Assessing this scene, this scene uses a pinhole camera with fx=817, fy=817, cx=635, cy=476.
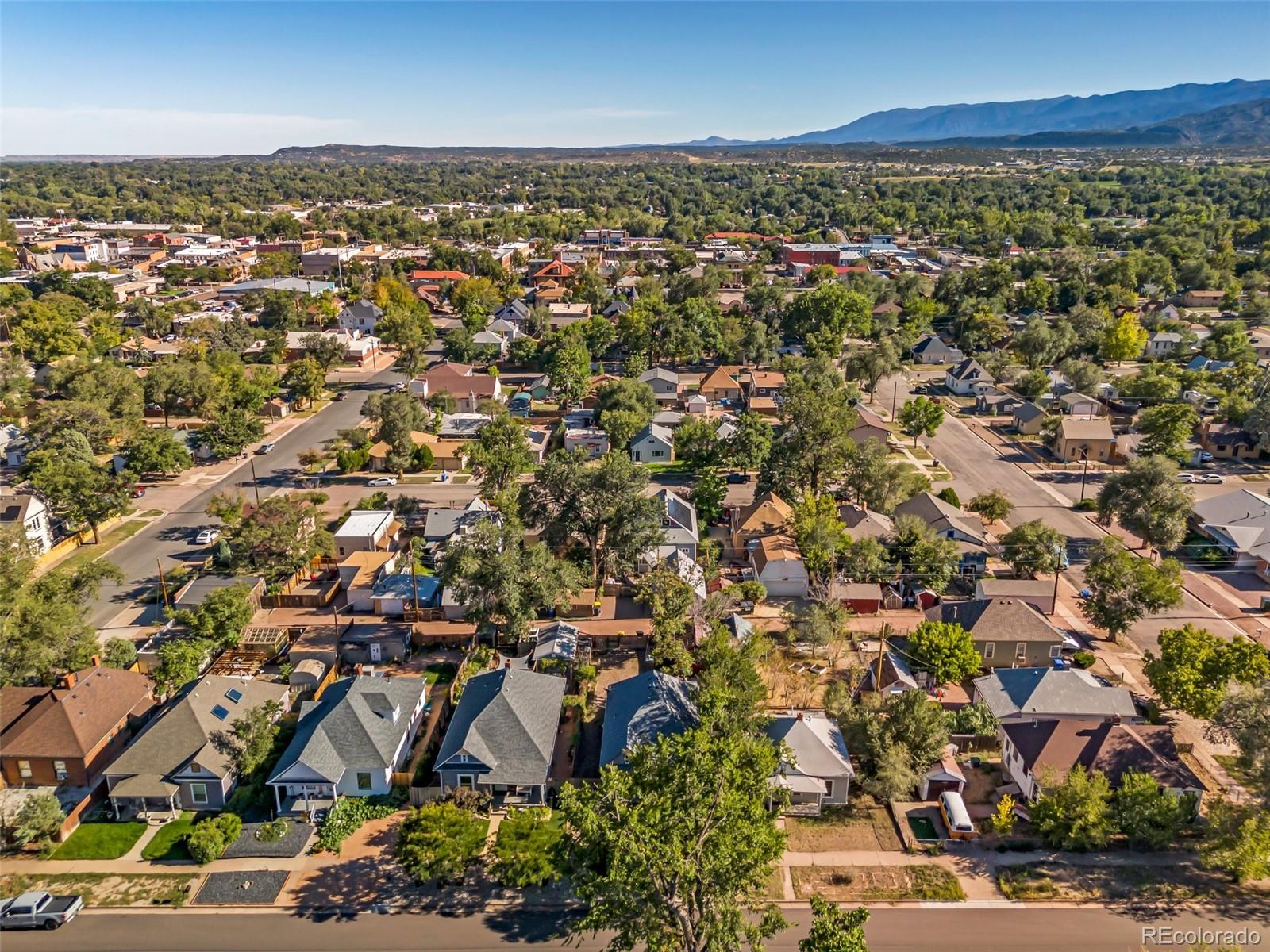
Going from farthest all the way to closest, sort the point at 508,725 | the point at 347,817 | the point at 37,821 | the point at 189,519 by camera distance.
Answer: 1. the point at 189,519
2. the point at 508,725
3. the point at 347,817
4. the point at 37,821

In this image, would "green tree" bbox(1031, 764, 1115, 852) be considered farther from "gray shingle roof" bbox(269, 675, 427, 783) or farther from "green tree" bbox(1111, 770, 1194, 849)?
"gray shingle roof" bbox(269, 675, 427, 783)

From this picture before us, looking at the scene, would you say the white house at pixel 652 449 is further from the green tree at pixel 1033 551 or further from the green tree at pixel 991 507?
the green tree at pixel 1033 551

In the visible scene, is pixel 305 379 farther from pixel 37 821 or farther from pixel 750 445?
pixel 37 821

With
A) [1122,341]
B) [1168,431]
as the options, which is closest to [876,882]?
[1168,431]

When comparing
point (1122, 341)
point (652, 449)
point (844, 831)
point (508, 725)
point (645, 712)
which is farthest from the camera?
point (1122, 341)

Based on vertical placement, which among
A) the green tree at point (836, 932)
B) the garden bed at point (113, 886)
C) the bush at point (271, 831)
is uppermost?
the green tree at point (836, 932)

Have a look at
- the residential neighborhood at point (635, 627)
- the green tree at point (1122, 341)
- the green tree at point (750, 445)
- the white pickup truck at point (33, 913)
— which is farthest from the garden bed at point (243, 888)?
the green tree at point (1122, 341)
